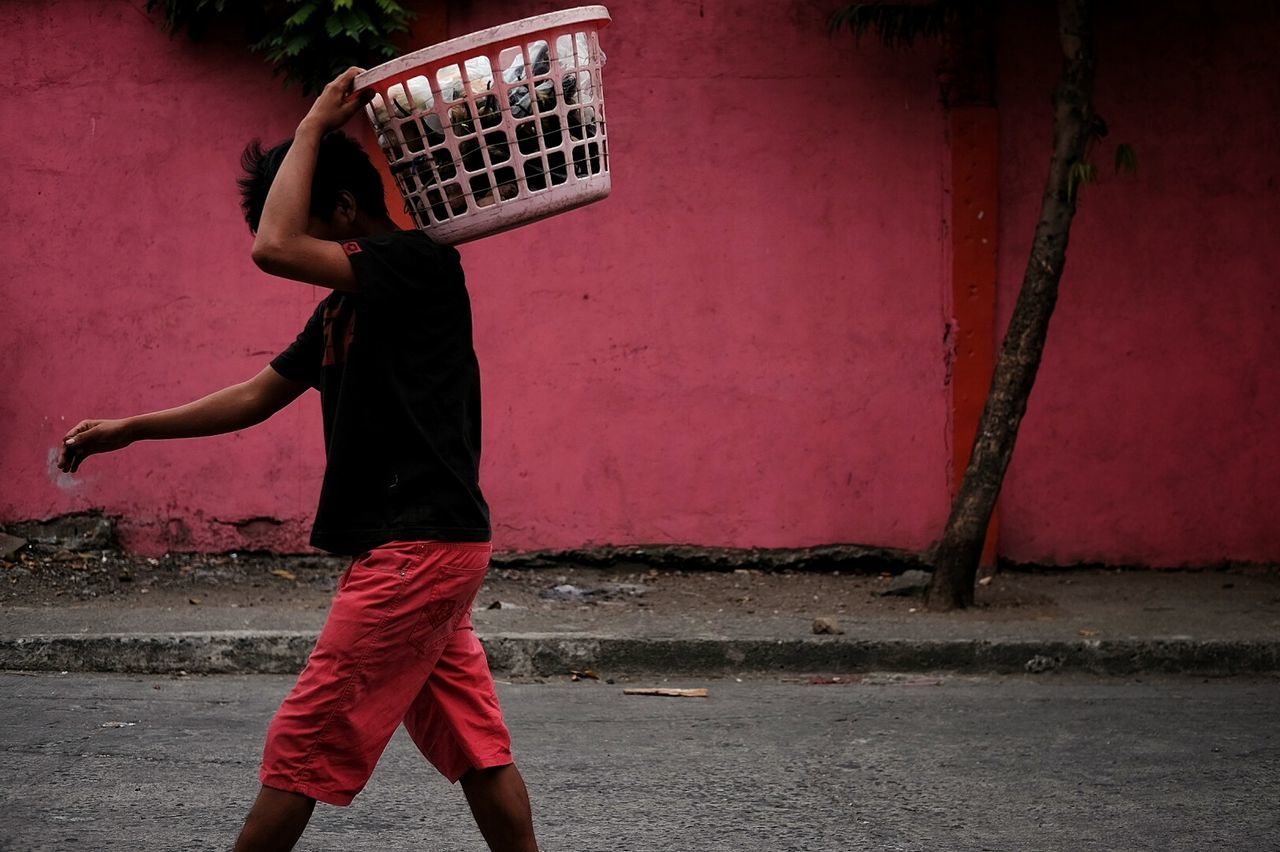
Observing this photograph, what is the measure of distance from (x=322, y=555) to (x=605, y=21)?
5027mm

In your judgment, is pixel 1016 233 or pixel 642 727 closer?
pixel 642 727

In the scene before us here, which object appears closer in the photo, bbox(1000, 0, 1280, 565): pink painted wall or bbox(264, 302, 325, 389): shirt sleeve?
bbox(264, 302, 325, 389): shirt sleeve

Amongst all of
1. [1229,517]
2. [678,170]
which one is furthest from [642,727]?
[1229,517]

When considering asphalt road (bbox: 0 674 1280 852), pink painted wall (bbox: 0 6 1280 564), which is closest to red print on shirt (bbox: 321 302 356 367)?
asphalt road (bbox: 0 674 1280 852)

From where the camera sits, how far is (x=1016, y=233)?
750 centimetres

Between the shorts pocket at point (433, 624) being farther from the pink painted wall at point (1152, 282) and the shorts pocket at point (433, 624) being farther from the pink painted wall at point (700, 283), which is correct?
the pink painted wall at point (1152, 282)

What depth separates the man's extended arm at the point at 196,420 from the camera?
9.97ft

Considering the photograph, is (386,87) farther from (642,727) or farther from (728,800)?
(642,727)

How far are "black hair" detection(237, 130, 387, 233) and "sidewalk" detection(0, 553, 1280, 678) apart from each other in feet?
10.8

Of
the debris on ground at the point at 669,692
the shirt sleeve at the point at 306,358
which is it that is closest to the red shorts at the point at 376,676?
the shirt sleeve at the point at 306,358

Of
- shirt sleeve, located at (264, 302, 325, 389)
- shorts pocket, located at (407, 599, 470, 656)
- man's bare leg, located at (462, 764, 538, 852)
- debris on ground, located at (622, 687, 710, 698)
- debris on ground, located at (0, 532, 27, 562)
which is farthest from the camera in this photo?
debris on ground, located at (0, 532, 27, 562)

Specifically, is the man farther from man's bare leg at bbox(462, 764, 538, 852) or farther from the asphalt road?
the asphalt road

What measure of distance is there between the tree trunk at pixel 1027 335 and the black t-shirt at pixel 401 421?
13.7ft

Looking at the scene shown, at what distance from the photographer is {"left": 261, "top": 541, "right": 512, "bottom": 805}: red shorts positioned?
261 centimetres
